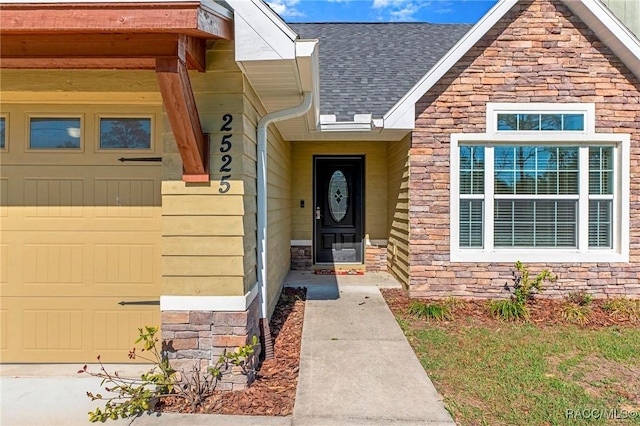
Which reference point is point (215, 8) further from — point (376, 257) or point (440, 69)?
point (376, 257)

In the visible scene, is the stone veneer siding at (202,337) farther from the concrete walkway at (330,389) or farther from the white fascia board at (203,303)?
the concrete walkway at (330,389)

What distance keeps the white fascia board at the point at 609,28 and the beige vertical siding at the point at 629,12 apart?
1380mm

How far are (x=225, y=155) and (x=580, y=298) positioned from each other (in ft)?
18.0

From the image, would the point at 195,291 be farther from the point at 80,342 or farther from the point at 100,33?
the point at 100,33

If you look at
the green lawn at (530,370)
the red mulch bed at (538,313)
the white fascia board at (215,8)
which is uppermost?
the white fascia board at (215,8)

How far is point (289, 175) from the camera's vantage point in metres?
7.34

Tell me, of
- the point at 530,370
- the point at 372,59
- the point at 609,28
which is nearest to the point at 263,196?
the point at 530,370

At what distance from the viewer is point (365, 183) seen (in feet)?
25.2

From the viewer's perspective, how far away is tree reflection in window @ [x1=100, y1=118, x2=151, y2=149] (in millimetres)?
3287

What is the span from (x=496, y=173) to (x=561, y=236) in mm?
1400

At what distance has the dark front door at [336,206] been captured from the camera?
7.84 meters

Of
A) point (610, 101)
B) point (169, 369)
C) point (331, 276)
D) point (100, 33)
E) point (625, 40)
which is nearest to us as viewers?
point (100, 33)

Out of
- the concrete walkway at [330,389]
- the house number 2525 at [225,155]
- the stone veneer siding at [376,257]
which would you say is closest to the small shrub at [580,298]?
the concrete walkway at [330,389]

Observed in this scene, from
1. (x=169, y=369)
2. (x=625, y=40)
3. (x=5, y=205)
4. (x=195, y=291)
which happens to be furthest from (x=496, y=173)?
(x=5, y=205)
